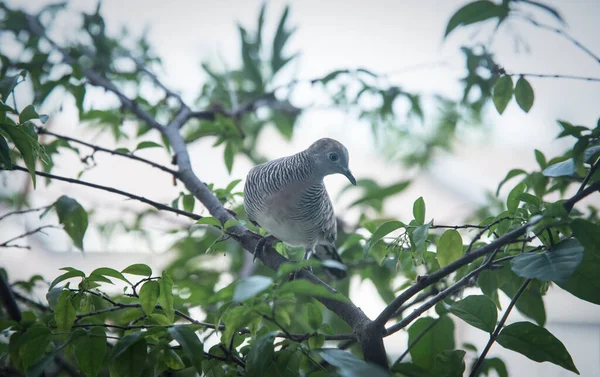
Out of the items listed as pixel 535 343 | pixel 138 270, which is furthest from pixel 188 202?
pixel 535 343

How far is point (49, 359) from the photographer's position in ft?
1.81

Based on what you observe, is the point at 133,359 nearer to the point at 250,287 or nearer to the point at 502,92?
the point at 250,287

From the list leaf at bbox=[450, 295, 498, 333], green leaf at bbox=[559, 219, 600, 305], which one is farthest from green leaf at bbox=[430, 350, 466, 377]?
green leaf at bbox=[559, 219, 600, 305]

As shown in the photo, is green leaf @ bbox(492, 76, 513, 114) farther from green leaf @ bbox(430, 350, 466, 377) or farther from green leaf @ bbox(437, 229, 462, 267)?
green leaf @ bbox(430, 350, 466, 377)

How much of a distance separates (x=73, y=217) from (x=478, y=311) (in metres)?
0.73

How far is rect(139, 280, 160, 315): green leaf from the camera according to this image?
594 millimetres

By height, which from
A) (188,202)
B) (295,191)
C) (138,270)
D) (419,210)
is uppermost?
(295,191)

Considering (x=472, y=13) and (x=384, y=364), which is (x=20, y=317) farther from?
(x=472, y=13)

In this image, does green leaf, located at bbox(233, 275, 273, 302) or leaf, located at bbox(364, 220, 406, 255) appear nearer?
green leaf, located at bbox(233, 275, 273, 302)

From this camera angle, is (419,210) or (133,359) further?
(419,210)

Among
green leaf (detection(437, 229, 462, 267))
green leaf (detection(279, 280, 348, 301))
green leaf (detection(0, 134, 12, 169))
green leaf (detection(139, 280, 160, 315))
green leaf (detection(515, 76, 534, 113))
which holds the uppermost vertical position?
green leaf (detection(515, 76, 534, 113))

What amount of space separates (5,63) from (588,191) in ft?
4.24

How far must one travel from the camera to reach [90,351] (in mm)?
576

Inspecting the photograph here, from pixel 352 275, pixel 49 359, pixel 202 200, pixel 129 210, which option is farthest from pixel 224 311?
pixel 129 210
